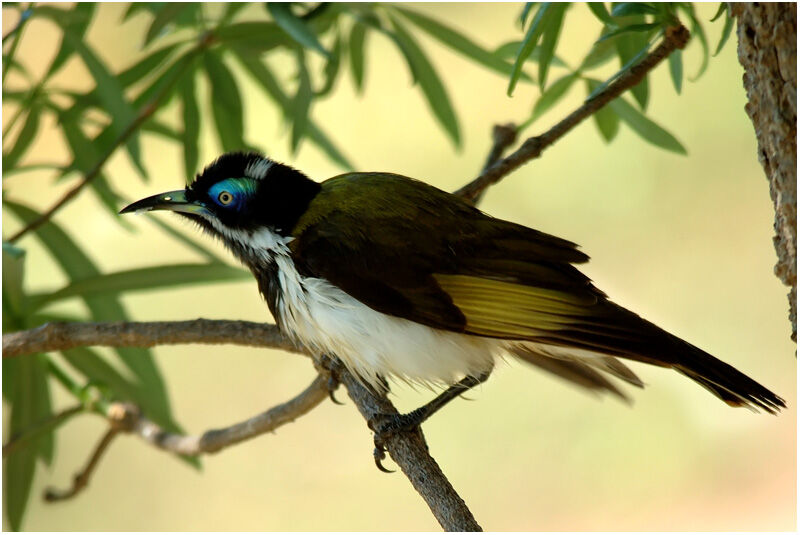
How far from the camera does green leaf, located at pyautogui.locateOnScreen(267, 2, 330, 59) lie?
231cm

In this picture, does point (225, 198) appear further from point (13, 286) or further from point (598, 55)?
point (598, 55)

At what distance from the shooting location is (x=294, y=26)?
2398mm

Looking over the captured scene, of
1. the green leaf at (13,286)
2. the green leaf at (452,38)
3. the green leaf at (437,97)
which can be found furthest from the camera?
the green leaf at (437,97)

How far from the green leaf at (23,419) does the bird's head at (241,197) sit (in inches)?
32.9

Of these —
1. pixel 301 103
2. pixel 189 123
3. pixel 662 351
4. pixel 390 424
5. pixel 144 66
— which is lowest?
pixel 662 351

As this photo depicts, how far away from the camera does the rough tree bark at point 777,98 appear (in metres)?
1.41

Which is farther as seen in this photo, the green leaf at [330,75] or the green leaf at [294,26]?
the green leaf at [330,75]

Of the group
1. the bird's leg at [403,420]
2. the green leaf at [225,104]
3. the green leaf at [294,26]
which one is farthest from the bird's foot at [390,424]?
the green leaf at [225,104]

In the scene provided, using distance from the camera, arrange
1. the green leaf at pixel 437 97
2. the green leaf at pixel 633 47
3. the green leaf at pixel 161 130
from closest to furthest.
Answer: the green leaf at pixel 633 47, the green leaf at pixel 437 97, the green leaf at pixel 161 130

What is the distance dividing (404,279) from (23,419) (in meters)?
1.46

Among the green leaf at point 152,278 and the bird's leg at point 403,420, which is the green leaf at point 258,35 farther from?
the bird's leg at point 403,420

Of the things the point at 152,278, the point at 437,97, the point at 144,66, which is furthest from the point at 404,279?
the point at 144,66

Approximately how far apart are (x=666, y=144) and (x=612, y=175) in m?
2.67

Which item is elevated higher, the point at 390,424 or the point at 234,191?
the point at 234,191
